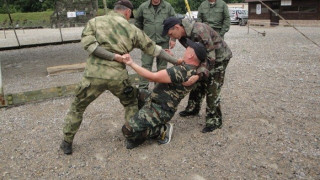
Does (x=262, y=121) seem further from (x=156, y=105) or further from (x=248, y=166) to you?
(x=156, y=105)

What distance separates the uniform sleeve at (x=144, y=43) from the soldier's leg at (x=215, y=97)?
86 cm

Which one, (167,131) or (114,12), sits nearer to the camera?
(114,12)

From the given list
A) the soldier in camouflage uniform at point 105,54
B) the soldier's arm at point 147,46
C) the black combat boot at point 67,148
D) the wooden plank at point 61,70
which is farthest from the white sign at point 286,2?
the black combat boot at point 67,148

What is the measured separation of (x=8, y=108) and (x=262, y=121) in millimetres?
4518

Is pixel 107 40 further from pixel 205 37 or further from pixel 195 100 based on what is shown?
pixel 195 100

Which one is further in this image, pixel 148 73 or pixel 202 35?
pixel 202 35

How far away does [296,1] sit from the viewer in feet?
84.3

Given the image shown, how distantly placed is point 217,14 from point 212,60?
312 cm

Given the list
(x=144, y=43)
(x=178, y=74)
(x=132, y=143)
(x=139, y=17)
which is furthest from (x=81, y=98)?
(x=139, y=17)

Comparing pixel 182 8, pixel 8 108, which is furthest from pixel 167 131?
pixel 182 8

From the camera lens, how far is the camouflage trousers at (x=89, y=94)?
130 inches

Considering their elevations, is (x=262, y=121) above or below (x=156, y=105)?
below

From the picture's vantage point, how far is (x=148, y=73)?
324 cm

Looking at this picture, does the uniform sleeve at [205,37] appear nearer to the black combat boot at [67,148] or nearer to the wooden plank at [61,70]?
the black combat boot at [67,148]
